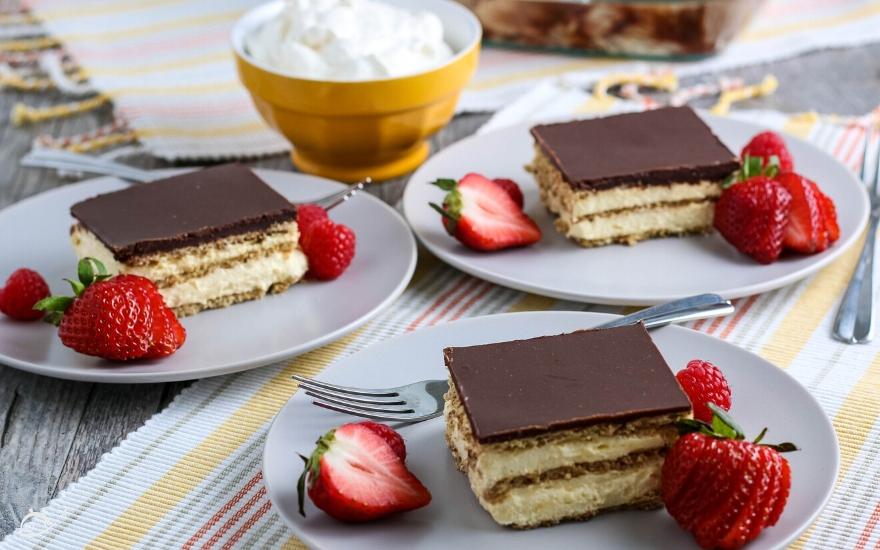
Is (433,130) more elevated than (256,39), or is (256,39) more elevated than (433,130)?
(256,39)

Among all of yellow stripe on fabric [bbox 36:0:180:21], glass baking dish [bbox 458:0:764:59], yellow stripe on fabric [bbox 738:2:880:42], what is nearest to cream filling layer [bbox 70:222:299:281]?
glass baking dish [bbox 458:0:764:59]

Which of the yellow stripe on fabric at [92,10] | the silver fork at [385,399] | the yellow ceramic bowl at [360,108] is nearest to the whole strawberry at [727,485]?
the silver fork at [385,399]

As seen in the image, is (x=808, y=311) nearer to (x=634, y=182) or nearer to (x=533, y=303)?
(x=634, y=182)

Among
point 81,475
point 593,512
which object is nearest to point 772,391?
point 593,512

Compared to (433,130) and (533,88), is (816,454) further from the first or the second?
(533,88)

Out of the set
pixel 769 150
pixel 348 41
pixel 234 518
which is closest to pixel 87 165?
pixel 348 41

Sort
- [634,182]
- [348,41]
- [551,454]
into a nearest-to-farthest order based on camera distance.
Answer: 1. [551,454]
2. [634,182]
3. [348,41]
